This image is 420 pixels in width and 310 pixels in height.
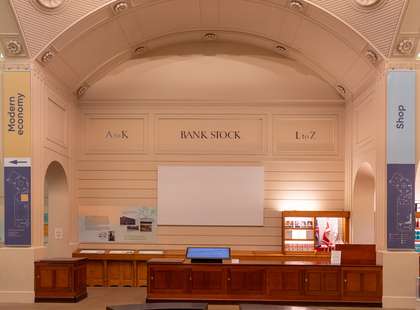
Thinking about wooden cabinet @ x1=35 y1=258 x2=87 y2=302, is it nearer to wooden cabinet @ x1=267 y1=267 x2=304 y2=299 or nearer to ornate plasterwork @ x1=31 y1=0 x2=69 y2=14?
wooden cabinet @ x1=267 y1=267 x2=304 y2=299

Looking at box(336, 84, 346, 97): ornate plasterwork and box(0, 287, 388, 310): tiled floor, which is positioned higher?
box(336, 84, 346, 97): ornate plasterwork

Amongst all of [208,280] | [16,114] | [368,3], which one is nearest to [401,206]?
[368,3]

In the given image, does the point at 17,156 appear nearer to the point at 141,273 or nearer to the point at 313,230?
the point at 141,273

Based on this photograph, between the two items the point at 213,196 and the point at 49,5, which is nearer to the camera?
the point at 49,5

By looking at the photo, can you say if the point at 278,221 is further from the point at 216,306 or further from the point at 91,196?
the point at 91,196

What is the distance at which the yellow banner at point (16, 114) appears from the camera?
452 inches

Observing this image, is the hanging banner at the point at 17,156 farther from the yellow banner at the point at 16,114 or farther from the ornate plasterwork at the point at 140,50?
the ornate plasterwork at the point at 140,50

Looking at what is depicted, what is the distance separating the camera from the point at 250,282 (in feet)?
37.6

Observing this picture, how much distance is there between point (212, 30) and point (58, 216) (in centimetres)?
586

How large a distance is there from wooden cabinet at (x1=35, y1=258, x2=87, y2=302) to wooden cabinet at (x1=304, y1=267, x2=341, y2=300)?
15.5 feet

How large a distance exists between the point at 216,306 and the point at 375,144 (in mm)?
4610

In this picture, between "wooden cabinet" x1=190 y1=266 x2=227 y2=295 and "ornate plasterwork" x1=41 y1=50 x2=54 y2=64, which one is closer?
"wooden cabinet" x1=190 y1=266 x2=227 y2=295

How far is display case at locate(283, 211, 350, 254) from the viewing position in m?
14.1

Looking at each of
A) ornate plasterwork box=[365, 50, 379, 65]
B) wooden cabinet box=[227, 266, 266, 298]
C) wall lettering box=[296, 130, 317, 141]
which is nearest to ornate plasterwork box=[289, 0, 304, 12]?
ornate plasterwork box=[365, 50, 379, 65]
